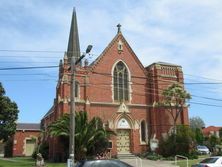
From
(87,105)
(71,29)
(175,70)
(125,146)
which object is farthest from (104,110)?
(71,29)

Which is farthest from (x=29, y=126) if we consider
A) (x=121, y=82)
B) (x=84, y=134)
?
(x=84, y=134)

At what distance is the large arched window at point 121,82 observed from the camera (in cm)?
4266

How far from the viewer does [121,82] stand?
141ft

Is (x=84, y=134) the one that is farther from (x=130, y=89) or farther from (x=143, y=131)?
(x=130, y=89)

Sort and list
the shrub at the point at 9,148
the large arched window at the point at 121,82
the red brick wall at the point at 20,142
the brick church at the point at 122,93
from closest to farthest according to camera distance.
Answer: the brick church at the point at 122,93, the large arched window at the point at 121,82, the red brick wall at the point at 20,142, the shrub at the point at 9,148

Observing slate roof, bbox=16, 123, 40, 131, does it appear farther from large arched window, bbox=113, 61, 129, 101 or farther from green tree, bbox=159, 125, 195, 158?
green tree, bbox=159, 125, 195, 158

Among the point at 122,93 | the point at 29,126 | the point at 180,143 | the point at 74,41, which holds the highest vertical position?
the point at 74,41

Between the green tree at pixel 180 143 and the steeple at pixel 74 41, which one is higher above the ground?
the steeple at pixel 74 41

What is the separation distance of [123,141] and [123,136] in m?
0.56

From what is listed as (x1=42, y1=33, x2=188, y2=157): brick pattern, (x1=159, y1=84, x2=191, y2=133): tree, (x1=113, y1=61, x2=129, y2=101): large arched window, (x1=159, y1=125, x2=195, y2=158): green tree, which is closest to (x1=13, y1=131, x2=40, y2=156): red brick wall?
(x1=42, y1=33, x2=188, y2=157): brick pattern

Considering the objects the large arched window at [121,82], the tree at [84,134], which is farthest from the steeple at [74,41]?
the tree at [84,134]

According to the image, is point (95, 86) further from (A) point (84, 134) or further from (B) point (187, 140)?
(B) point (187, 140)

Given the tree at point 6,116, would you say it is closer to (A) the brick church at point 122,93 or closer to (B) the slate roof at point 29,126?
(A) the brick church at point 122,93

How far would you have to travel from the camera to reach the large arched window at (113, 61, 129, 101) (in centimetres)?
4266
